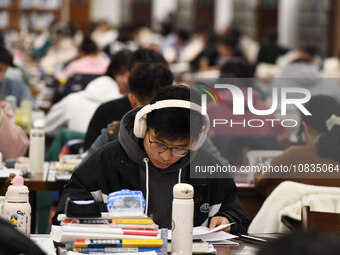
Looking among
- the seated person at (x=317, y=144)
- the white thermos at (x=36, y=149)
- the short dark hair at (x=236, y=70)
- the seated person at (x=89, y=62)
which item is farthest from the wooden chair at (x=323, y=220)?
the seated person at (x=89, y=62)

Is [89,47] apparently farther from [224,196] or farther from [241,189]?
[224,196]

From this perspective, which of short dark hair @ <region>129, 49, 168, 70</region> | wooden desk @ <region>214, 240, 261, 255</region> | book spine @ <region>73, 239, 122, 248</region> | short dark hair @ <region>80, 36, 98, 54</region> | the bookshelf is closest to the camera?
book spine @ <region>73, 239, 122, 248</region>

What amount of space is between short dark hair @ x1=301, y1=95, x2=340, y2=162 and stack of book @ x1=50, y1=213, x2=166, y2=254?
1.39 metres

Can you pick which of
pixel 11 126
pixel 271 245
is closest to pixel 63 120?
pixel 11 126

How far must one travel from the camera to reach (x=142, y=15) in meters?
23.9

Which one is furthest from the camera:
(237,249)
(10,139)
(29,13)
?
(29,13)

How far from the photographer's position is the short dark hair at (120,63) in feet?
17.3

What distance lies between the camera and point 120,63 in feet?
17.8

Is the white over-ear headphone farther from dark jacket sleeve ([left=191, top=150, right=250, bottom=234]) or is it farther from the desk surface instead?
the desk surface

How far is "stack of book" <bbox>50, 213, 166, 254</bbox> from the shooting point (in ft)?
7.23

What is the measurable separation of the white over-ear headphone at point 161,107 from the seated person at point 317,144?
0.78 meters

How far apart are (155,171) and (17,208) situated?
640 mm

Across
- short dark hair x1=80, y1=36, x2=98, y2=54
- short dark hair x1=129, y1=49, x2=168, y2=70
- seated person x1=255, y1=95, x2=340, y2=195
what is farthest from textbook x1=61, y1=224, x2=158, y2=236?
short dark hair x1=80, y1=36, x2=98, y2=54

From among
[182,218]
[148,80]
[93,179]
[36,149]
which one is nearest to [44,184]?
[36,149]
